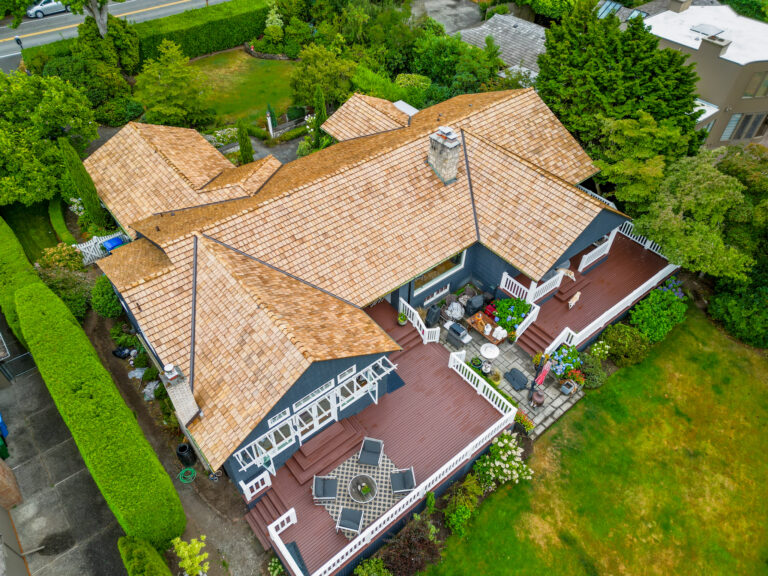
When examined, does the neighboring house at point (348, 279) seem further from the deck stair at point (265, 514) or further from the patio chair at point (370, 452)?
the patio chair at point (370, 452)

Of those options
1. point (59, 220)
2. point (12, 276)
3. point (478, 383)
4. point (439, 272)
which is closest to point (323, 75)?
point (439, 272)

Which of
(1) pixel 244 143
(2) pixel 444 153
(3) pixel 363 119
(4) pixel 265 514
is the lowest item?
(4) pixel 265 514

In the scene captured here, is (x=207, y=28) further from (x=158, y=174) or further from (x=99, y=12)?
(x=158, y=174)

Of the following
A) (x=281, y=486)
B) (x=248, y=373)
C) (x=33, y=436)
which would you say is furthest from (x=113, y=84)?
(x=281, y=486)

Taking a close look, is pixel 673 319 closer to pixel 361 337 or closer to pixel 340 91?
pixel 361 337

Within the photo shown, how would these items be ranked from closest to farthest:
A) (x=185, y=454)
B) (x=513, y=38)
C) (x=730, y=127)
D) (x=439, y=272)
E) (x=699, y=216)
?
(x=185, y=454), (x=699, y=216), (x=439, y=272), (x=730, y=127), (x=513, y=38)

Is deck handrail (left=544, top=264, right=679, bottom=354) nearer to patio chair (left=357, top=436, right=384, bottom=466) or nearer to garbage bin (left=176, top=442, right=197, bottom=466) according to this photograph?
patio chair (left=357, top=436, right=384, bottom=466)

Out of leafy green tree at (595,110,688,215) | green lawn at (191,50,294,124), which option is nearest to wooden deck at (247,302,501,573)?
leafy green tree at (595,110,688,215)
